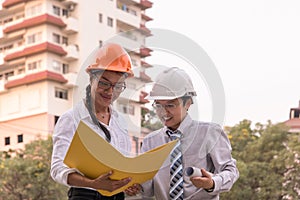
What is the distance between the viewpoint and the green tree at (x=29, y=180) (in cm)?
1187

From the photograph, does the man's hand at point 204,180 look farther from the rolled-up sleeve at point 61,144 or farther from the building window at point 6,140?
the building window at point 6,140

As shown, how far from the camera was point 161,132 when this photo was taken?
1.64 metres

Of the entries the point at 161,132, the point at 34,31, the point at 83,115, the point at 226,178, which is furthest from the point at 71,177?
the point at 34,31

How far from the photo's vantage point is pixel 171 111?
1.54 metres

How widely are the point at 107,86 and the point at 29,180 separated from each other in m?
10.8

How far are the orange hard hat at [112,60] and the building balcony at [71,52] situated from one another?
53.0 feet

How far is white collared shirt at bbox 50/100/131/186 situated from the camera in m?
1.53

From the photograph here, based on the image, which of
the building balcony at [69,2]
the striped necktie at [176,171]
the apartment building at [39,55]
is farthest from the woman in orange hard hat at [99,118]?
the building balcony at [69,2]

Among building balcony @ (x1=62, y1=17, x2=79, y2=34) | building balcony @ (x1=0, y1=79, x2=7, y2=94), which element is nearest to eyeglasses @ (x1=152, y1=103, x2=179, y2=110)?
building balcony @ (x1=62, y1=17, x2=79, y2=34)

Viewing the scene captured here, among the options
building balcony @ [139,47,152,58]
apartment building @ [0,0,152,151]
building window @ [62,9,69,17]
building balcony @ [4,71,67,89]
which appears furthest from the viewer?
building window @ [62,9,69,17]

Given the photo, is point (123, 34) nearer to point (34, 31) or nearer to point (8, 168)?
point (8, 168)

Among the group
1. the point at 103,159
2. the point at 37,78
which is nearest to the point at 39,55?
the point at 37,78

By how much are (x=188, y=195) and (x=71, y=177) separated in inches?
13.0

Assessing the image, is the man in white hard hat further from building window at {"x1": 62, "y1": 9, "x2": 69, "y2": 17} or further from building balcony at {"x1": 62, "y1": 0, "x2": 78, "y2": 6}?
building balcony at {"x1": 62, "y1": 0, "x2": 78, "y2": 6}
